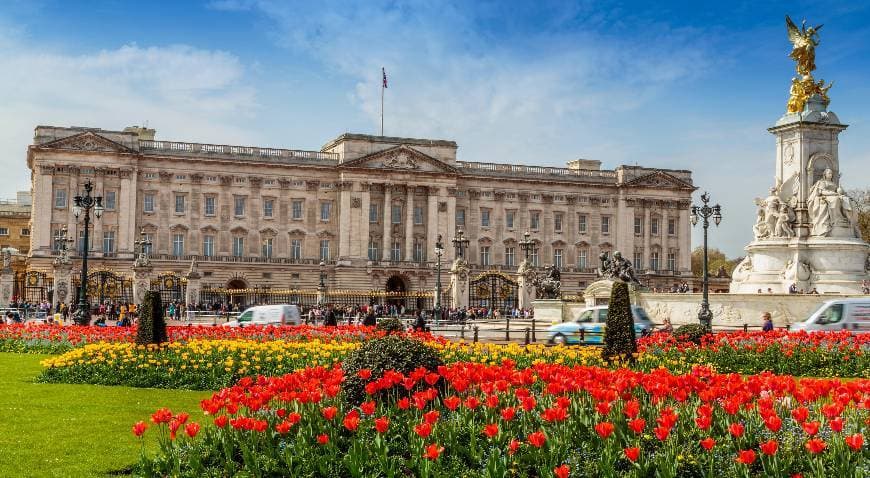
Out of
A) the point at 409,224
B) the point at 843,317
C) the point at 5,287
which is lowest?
the point at 843,317

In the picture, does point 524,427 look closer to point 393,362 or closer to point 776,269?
point 393,362

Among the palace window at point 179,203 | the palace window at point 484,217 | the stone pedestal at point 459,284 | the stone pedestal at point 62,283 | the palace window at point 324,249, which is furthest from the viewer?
the palace window at point 484,217

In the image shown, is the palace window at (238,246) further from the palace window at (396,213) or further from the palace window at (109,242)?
the palace window at (396,213)

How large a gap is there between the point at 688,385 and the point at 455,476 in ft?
8.91

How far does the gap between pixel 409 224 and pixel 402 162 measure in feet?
16.7

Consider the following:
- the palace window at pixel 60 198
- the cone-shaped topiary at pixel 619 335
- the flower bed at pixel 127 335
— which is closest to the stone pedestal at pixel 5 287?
the palace window at pixel 60 198

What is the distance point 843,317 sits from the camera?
2297 centimetres

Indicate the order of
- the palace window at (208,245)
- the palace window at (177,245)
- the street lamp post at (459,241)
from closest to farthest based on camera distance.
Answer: the street lamp post at (459,241)
the palace window at (177,245)
the palace window at (208,245)

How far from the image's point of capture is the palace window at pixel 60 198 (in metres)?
68.3

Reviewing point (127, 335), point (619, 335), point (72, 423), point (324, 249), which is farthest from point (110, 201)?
point (72, 423)

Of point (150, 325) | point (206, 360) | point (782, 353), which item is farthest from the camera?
point (782, 353)

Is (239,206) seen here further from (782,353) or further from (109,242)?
(782,353)

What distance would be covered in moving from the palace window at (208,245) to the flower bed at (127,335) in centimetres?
4744

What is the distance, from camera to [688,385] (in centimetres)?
908
